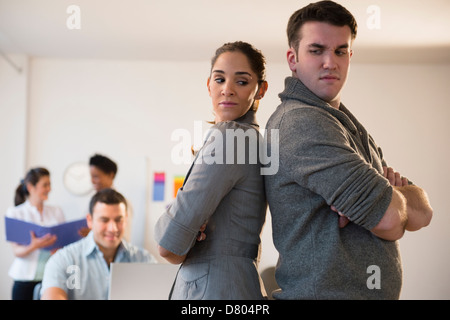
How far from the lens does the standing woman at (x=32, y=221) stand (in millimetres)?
3868

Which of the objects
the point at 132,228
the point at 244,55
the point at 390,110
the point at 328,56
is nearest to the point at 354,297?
the point at 328,56

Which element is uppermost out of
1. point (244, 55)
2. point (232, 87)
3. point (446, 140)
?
point (446, 140)

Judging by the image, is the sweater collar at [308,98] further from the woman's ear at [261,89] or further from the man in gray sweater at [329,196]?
the woman's ear at [261,89]

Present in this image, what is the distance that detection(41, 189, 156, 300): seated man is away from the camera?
8.14ft

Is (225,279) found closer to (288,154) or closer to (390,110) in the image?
(288,154)

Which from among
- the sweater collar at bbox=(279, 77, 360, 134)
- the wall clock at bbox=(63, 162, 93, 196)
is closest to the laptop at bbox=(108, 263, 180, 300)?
the sweater collar at bbox=(279, 77, 360, 134)

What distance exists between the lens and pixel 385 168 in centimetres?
139

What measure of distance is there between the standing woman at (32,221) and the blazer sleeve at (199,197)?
262 cm

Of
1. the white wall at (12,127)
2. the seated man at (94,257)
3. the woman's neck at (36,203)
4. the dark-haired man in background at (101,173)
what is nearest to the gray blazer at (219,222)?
the seated man at (94,257)

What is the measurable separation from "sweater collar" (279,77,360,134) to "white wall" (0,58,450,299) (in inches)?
166

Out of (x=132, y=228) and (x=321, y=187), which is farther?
(x=132, y=228)

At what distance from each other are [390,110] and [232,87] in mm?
4669

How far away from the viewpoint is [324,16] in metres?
1.30
